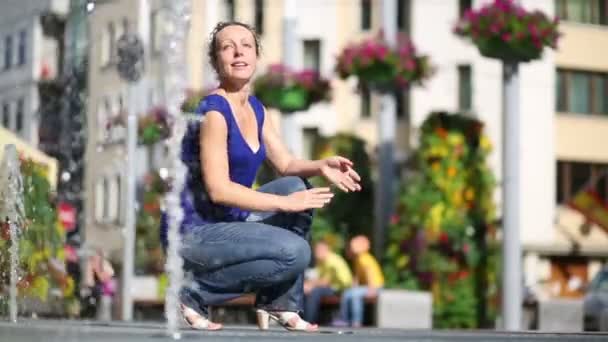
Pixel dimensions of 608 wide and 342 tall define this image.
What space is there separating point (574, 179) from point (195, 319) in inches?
1197

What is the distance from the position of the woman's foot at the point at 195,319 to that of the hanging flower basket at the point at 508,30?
48.6 feet

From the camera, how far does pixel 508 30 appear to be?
64.6 ft

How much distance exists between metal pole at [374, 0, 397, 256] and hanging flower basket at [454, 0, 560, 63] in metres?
3.69

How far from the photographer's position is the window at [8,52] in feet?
21.1

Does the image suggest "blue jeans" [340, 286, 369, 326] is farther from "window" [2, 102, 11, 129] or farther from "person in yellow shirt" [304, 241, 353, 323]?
"window" [2, 102, 11, 129]

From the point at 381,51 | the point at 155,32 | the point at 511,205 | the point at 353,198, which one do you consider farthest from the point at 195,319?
the point at 353,198

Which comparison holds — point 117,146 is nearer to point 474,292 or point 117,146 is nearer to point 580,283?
point 474,292

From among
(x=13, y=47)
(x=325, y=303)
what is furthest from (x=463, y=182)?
(x=13, y=47)

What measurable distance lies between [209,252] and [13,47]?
1.81 meters

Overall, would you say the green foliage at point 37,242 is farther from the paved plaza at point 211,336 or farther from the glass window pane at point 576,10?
the glass window pane at point 576,10

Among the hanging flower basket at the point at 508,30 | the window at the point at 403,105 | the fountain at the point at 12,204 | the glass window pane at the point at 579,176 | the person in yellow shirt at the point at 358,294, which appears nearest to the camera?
the fountain at the point at 12,204

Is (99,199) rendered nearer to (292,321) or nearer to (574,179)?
(292,321)

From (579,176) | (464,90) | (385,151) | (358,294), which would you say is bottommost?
(358,294)

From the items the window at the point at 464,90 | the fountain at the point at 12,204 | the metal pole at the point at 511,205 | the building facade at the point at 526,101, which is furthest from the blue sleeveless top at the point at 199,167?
the window at the point at 464,90
